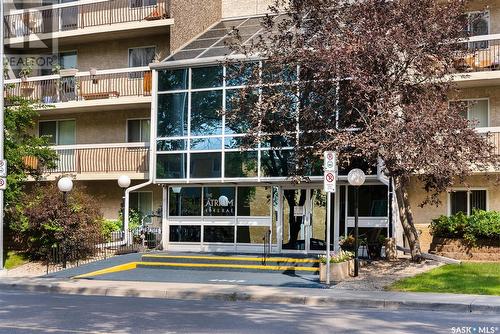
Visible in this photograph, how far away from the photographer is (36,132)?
3048cm

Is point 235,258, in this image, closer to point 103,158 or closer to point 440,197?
point 440,197

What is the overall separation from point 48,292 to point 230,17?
15.7 m

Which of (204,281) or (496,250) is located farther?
(496,250)

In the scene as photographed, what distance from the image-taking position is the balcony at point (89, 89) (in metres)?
27.6

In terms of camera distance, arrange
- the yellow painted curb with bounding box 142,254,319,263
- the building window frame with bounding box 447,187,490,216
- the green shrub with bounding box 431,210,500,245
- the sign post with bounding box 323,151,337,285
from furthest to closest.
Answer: the building window frame with bounding box 447,187,490,216
the green shrub with bounding box 431,210,500,245
the yellow painted curb with bounding box 142,254,319,263
the sign post with bounding box 323,151,337,285

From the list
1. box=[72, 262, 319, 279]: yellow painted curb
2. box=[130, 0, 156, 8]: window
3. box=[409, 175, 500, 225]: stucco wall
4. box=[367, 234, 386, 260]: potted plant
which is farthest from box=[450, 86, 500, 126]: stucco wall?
box=[130, 0, 156, 8]: window

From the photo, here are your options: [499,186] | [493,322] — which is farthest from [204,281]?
[499,186]

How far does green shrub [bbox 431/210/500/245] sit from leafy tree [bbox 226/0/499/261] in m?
2.29

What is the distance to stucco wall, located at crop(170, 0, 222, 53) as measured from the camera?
27.0 m

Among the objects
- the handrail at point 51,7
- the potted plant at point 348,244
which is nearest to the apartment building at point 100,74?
the handrail at point 51,7

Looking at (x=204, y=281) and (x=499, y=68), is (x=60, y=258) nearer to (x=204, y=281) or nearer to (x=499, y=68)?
(x=204, y=281)

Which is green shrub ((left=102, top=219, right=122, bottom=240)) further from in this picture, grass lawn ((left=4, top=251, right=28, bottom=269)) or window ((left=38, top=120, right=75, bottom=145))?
window ((left=38, top=120, right=75, bottom=145))

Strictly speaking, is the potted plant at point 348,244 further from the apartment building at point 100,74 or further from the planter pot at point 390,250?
the apartment building at point 100,74

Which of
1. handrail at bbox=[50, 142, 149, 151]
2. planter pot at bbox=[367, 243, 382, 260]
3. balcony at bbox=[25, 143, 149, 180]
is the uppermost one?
handrail at bbox=[50, 142, 149, 151]
